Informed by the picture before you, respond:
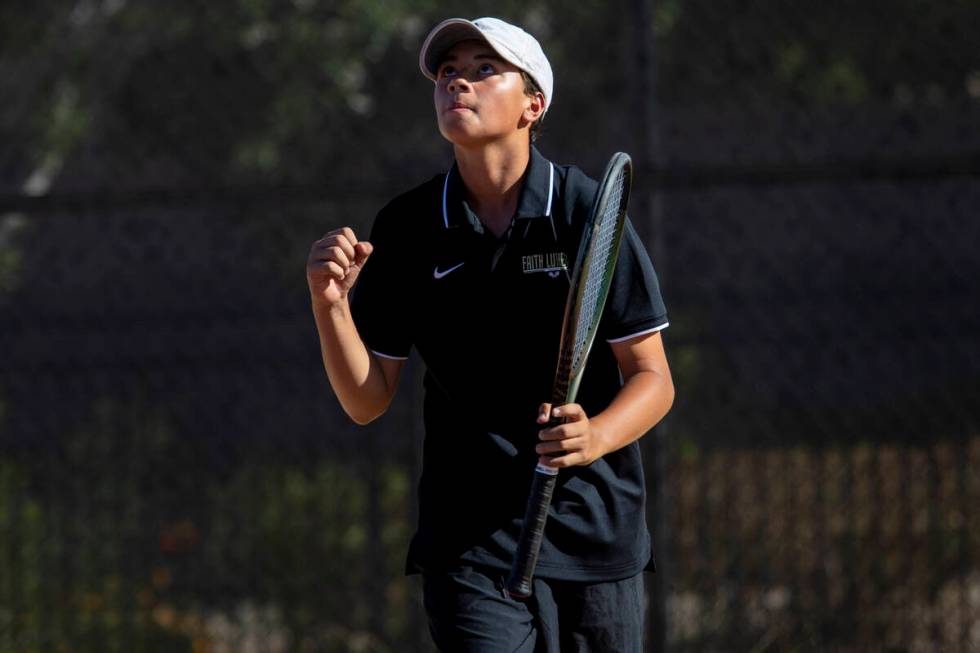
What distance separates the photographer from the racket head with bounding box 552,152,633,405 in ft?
8.57

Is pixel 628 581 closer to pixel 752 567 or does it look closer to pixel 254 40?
pixel 752 567

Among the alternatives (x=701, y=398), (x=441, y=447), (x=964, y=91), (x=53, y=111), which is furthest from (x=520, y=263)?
(x=53, y=111)

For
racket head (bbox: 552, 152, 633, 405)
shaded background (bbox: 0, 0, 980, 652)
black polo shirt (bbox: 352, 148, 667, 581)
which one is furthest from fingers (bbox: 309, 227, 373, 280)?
shaded background (bbox: 0, 0, 980, 652)

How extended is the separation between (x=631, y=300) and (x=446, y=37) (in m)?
0.61

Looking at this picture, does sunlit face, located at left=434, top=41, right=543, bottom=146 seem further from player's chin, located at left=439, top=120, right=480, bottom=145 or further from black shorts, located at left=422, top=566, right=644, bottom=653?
black shorts, located at left=422, top=566, right=644, bottom=653

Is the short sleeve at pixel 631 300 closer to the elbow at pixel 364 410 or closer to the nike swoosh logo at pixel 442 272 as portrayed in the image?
the nike swoosh logo at pixel 442 272

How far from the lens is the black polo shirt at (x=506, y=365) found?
9.30 ft

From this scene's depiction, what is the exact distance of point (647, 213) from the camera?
4.76 meters

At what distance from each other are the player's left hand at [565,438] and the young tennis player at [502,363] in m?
0.17

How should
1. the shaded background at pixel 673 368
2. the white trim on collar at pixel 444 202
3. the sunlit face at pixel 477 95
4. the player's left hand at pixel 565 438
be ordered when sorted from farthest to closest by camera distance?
the shaded background at pixel 673 368
the white trim on collar at pixel 444 202
the sunlit face at pixel 477 95
the player's left hand at pixel 565 438

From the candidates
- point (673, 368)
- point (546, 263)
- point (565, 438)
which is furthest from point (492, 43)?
point (673, 368)

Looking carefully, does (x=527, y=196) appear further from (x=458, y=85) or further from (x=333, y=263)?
(x=333, y=263)

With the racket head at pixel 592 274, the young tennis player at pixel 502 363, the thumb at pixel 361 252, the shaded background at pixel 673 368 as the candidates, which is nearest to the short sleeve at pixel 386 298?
the young tennis player at pixel 502 363

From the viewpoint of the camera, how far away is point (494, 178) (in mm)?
2883
